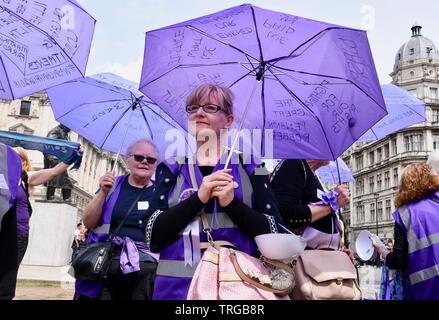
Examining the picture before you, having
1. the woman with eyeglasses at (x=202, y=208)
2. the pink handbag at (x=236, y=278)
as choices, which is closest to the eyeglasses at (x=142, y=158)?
the woman with eyeglasses at (x=202, y=208)

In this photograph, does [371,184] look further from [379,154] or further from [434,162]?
[434,162]

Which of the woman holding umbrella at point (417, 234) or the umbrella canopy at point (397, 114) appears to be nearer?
the woman holding umbrella at point (417, 234)

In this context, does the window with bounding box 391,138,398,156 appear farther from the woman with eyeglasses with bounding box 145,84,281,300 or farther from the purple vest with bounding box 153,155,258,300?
the purple vest with bounding box 153,155,258,300

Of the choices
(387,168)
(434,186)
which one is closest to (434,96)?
(387,168)

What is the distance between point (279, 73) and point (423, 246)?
170 cm

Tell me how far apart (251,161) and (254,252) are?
1.47 ft

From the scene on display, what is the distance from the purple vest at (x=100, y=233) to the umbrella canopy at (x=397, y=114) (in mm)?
3513

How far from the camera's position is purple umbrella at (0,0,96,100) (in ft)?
10.6

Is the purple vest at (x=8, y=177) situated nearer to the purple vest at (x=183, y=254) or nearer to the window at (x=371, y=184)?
the purple vest at (x=183, y=254)

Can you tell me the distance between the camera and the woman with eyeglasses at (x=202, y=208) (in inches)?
65.7

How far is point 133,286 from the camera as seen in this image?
321cm

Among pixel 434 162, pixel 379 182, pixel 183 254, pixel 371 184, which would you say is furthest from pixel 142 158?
pixel 371 184

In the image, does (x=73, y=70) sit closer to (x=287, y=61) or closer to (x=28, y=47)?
(x=28, y=47)
